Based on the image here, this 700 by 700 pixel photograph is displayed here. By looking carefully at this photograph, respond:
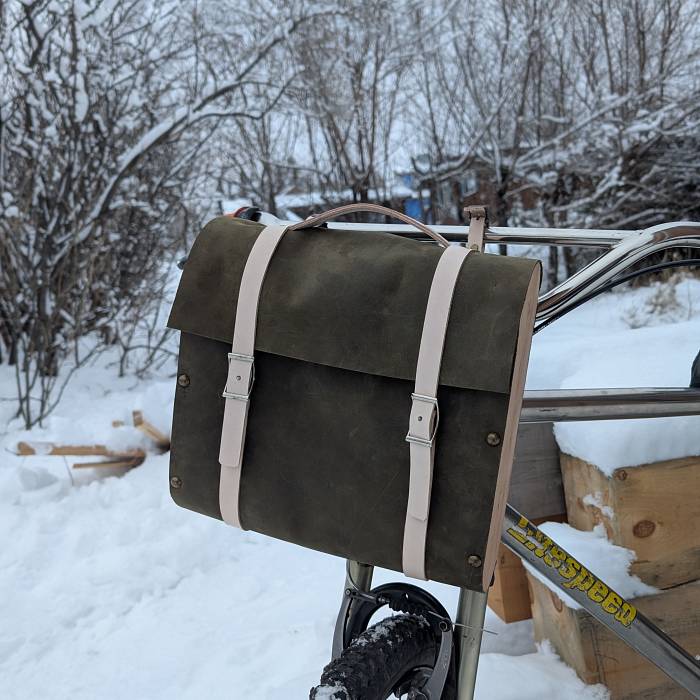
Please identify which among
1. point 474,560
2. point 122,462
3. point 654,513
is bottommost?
point 122,462

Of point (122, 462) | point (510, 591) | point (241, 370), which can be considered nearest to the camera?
point (241, 370)

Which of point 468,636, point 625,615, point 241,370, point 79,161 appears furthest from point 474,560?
point 79,161

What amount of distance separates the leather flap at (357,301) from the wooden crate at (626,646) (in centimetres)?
85

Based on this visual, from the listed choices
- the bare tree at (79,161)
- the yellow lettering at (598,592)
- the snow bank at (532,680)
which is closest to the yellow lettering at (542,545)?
the yellow lettering at (598,592)

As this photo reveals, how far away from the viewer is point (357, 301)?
35.4 inches

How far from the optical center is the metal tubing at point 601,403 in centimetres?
108

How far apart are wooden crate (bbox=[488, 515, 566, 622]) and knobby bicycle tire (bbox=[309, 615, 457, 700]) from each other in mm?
675

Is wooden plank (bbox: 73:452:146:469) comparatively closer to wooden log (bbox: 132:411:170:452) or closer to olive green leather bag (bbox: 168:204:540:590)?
wooden log (bbox: 132:411:170:452)

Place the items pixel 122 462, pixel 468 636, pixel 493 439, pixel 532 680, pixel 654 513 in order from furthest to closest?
pixel 122 462 < pixel 532 680 < pixel 654 513 < pixel 468 636 < pixel 493 439

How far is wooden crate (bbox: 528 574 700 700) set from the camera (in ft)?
4.78

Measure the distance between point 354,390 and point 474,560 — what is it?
0.24 metres

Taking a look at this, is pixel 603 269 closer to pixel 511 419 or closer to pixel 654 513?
pixel 511 419

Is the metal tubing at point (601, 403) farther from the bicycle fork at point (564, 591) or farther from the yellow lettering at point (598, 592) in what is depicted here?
the yellow lettering at point (598, 592)

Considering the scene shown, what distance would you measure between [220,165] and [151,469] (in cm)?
395
